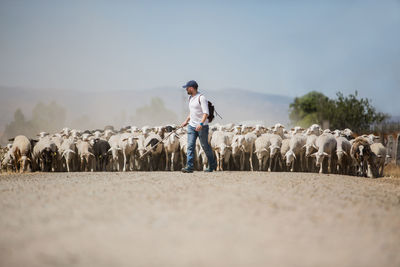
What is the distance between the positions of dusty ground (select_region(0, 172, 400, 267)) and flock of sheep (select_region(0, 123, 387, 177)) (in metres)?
8.96

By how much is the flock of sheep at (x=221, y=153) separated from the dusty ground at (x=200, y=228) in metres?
8.96

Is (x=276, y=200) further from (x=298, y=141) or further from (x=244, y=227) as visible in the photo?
(x=298, y=141)

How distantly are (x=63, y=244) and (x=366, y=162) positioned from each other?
15.3 m

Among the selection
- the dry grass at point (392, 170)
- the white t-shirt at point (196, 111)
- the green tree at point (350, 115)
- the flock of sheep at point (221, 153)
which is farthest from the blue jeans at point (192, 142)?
the green tree at point (350, 115)

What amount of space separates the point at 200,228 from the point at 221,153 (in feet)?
37.0

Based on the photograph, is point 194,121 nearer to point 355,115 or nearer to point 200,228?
point 200,228

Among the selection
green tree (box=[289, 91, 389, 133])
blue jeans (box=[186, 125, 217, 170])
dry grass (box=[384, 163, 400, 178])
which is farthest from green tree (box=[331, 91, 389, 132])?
blue jeans (box=[186, 125, 217, 170])

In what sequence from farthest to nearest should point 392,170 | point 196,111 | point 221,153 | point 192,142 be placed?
point 392,170, point 221,153, point 192,142, point 196,111

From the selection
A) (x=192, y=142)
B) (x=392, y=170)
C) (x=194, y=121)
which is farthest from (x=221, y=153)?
(x=392, y=170)

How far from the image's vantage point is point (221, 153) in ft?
54.2

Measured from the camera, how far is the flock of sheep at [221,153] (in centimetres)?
1673

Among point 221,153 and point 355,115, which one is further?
point 355,115

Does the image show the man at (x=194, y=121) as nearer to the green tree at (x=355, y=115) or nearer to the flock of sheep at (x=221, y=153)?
the flock of sheep at (x=221, y=153)

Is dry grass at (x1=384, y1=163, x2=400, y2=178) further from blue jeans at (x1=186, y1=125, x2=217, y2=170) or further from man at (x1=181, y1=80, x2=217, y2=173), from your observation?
man at (x1=181, y1=80, x2=217, y2=173)
